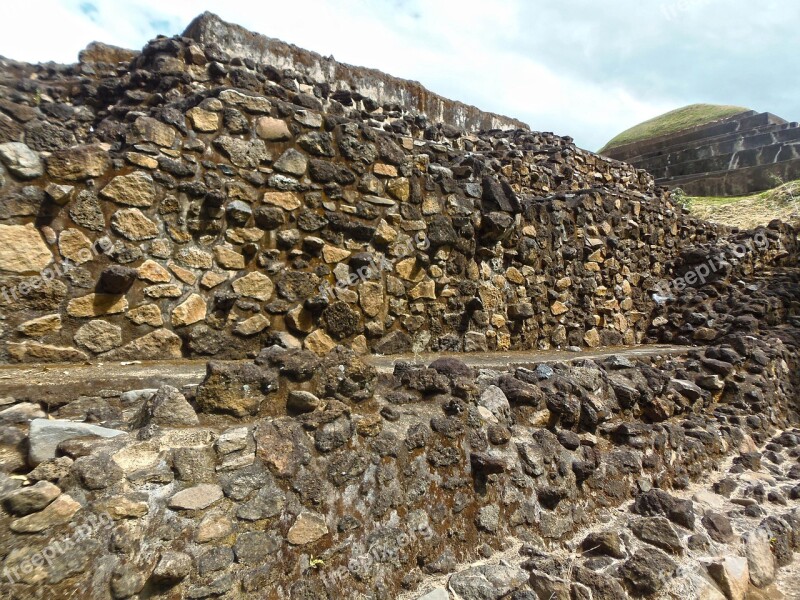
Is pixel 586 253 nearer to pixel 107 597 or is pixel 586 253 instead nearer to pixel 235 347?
pixel 235 347

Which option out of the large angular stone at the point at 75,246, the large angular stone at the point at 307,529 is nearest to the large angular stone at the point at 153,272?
the large angular stone at the point at 75,246

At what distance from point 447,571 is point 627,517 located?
138 cm

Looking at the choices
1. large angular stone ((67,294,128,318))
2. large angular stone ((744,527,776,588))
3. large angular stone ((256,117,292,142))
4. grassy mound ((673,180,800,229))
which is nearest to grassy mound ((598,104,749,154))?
grassy mound ((673,180,800,229))

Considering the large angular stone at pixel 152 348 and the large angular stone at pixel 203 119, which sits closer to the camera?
the large angular stone at pixel 152 348

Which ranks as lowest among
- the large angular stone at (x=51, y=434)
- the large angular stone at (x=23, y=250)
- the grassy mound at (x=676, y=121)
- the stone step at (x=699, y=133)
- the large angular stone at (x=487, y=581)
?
the large angular stone at (x=487, y=581)

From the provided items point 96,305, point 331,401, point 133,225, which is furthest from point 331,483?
point 133,225

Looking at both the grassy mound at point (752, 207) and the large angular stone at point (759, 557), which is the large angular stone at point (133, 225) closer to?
the large angular stone at point (759, 557)

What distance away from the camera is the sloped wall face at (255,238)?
265 centimetres

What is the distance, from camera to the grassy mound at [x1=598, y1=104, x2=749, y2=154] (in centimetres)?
2166

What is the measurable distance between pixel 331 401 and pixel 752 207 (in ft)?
52.2

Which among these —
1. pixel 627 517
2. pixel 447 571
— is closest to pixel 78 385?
pixel 447 571

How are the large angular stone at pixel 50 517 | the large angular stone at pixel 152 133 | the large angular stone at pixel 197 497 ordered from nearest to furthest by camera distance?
1. the large angular stone at pixel 50 517
2. the large angular stone at pixel 197 497
3. the large angular stone at pixel 152 133

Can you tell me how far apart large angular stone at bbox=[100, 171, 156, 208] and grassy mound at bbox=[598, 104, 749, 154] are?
23.5 m

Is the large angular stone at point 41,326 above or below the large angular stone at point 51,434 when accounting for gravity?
above
